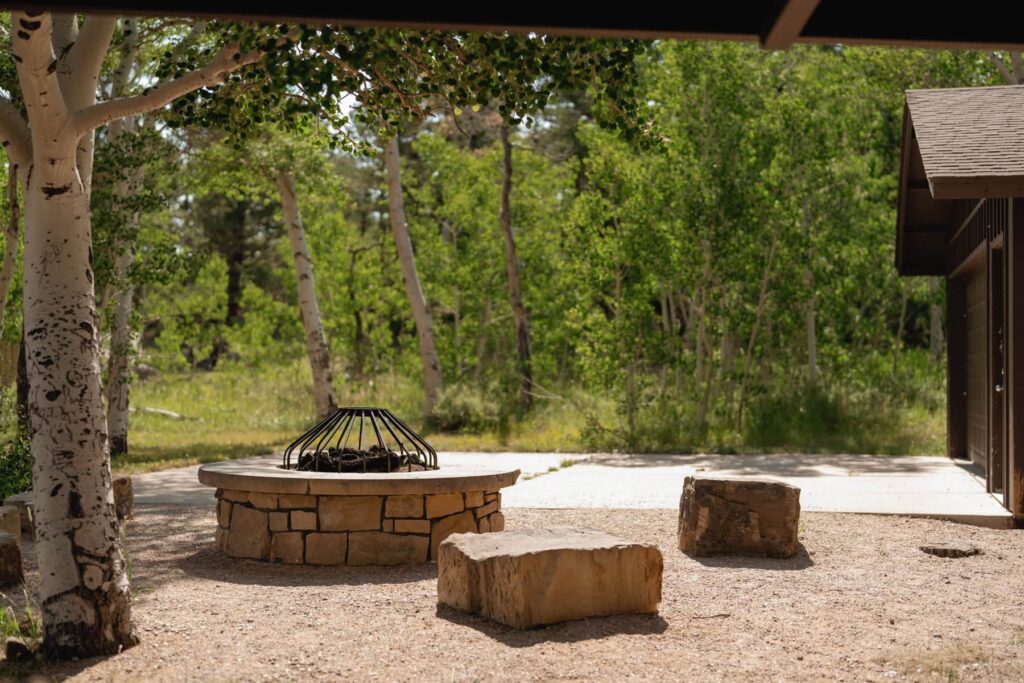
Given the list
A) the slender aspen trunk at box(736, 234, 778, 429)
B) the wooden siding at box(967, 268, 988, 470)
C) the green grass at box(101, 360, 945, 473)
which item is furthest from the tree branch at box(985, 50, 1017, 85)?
the wooden siding at box(967, 268, 988, 470)

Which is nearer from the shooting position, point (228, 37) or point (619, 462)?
point (228, 37)

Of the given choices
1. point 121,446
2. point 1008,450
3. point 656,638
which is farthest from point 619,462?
point 656,638

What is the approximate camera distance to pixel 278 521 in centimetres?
→ 766

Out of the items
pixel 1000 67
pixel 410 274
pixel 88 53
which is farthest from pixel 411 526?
pixel 1000 67

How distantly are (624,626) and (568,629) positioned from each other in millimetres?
314

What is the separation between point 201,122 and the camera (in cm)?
682

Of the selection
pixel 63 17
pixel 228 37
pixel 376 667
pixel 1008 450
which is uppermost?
pixel 63 17

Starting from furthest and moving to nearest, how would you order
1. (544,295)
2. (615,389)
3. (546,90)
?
(544,295) → (615,389) → (546,90)

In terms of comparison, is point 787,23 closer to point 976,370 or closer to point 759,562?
point 759,562

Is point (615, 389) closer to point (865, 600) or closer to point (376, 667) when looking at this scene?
point (865, 600)

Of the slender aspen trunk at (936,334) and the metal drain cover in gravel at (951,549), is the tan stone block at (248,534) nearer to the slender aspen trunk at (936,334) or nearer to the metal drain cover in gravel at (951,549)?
the metal drain cover in gravel at (951,549)

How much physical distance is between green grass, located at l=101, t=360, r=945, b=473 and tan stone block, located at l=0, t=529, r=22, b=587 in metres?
6.94

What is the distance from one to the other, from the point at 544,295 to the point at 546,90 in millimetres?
19180

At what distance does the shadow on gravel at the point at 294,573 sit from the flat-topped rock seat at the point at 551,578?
3.49 feet
